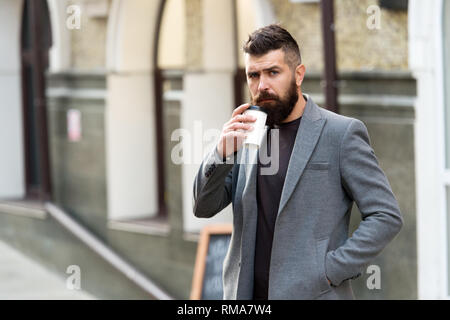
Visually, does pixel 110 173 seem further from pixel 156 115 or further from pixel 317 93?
pixel 317 93

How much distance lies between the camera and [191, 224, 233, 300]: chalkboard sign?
6324mm

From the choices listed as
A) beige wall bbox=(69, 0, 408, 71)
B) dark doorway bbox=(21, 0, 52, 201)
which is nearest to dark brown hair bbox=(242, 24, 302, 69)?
beige wall bbox=(69, 0, 408, 71)

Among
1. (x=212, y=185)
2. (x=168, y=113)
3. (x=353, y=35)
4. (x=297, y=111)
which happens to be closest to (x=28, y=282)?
(x=168, y=113)

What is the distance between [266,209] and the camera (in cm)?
326

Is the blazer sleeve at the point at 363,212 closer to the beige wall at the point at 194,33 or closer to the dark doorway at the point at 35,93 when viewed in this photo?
the beige wall at the point at 194,33

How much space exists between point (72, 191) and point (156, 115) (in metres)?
1.60

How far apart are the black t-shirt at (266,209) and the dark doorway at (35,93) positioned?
828 cm

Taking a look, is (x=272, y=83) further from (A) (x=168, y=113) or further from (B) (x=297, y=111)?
(A) (x=168, y=113)

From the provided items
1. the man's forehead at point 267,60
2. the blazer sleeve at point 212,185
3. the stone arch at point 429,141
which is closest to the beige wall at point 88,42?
→ the stone arch at point 429,141

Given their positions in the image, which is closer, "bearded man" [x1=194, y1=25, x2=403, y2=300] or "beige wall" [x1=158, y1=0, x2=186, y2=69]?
"bearded man" [x1=194, y1=25, x2=403, y2=300]

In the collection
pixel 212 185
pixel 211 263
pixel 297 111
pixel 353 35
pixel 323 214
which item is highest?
pixel 353 35

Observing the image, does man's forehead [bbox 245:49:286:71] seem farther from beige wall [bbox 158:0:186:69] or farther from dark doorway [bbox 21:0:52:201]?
dark doorway [bbox 21:0:52:201]

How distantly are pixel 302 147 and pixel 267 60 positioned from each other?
0.34 metres

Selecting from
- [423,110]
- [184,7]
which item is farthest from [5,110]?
[423,110]
